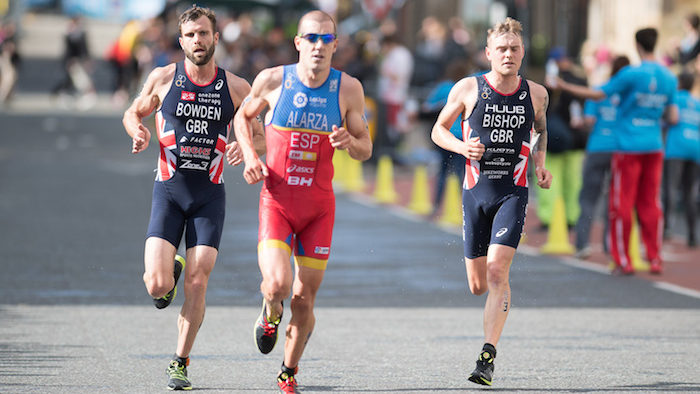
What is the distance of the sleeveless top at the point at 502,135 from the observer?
8.21 metres

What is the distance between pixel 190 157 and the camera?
25.7 ft

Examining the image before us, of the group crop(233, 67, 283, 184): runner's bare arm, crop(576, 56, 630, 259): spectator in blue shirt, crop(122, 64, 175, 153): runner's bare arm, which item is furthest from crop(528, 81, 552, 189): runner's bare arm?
crop(576, 56, 630, 259): spectator in blue shirt

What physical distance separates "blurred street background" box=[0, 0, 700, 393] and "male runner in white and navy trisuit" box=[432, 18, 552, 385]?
0.71 meters

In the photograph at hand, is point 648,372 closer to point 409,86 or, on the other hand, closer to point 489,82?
point 489,82

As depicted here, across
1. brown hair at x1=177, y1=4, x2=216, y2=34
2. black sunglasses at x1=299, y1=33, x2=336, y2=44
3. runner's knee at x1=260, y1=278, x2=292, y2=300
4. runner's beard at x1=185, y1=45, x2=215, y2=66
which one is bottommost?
runner's knee at x1=260, y1=278, x2=292, y2=300

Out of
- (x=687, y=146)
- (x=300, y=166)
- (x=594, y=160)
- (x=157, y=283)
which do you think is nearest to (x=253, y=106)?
(x=300, y=166)

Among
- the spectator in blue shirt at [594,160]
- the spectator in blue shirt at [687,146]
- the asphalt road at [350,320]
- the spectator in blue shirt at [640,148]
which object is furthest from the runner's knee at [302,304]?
the spectator in blue shirt at [687,146]

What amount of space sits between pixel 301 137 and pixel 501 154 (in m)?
1.45

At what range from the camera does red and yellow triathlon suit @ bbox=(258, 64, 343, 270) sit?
7.42 m

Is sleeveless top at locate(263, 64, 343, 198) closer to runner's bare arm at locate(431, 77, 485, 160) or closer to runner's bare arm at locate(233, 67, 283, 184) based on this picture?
runner's bare arm at locate(233, 67, 283, 184)

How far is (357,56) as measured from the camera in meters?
26.4

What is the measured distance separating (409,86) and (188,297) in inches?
753

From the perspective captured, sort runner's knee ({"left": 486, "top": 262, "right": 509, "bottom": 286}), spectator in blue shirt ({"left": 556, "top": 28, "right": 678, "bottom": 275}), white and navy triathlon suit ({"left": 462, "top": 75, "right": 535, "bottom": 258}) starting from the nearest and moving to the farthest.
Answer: runner's knee ({"left": 486, "top": 262, "right": 509, "bottom": 286}) → white and navy triathlon suit ({"left": 462, "top": 75, "right": 535, "bottom": 258}) → spectator in blue shirt ({"left": 556, "top": 28, "right": 678, "bottom": 275})

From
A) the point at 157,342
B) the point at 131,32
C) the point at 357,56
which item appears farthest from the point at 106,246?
the point at 131,32
